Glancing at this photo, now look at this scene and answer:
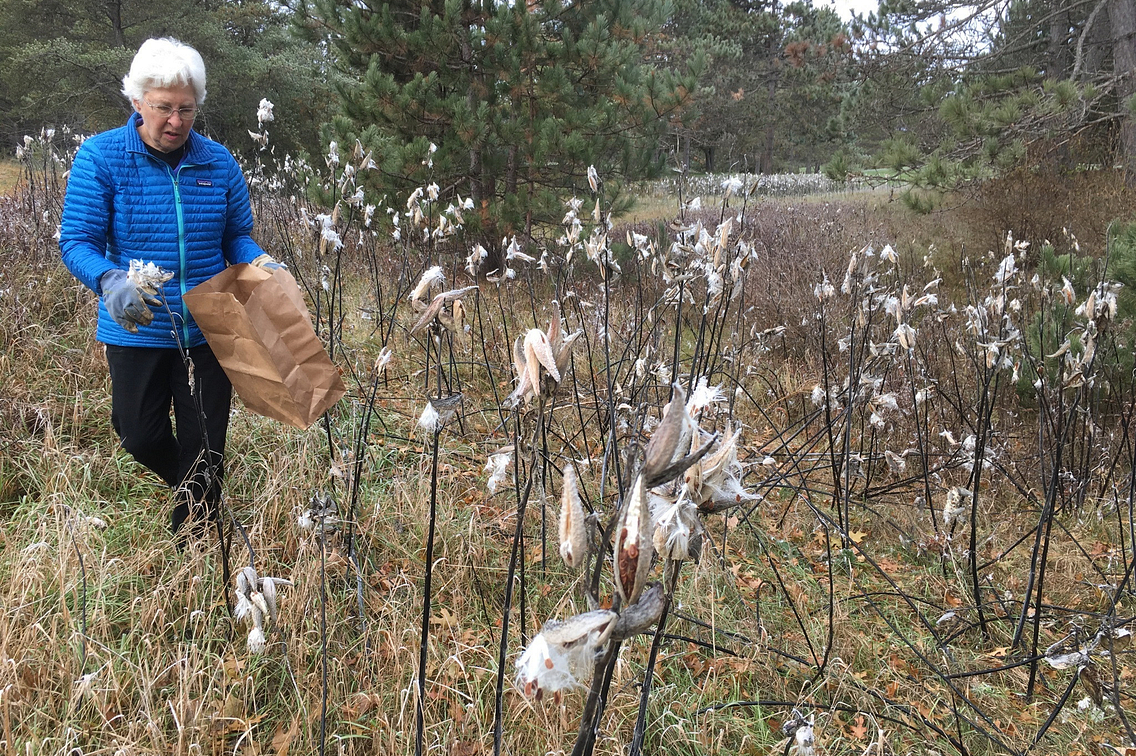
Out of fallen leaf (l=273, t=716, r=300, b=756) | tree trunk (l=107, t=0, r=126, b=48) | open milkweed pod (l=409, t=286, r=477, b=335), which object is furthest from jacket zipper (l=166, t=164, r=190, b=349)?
tree trunk (l=107, t=0, r=126, b=48)

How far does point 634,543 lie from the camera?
647mm

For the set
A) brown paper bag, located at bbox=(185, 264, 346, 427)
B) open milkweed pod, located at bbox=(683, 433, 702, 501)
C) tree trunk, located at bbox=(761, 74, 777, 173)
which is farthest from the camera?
tree trunk, located at bbox=(761, 74, 777, 173)

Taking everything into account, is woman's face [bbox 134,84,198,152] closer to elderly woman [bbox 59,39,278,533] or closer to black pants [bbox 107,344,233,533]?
elderly woman [bbox 59,39,278,533]

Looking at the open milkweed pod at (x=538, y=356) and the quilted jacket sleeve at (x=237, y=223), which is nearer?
the open milkweed pod at (x=538, y=356)

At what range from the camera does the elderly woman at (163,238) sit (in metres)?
1.96

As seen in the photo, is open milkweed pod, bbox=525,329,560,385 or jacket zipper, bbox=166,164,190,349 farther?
jacket zipper, bbox=166,164,190,349

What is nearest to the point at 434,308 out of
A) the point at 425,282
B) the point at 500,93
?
the point at 425,282

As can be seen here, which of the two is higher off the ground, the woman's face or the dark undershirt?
the woman's face

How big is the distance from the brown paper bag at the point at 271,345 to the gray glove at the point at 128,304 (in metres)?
0.19

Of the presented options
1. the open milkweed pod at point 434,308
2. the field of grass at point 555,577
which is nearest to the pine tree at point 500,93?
the field of grass at point 555,577

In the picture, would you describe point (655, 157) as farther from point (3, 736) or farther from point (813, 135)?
point (813, 135)

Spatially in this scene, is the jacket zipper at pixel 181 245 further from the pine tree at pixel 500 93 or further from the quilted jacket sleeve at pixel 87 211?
the pine tree at pixel 500 93

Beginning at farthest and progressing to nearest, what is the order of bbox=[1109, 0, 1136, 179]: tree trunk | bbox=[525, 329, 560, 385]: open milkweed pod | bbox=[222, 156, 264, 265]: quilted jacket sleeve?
bbox=[1109, 0, 1136, 179]: tree trunk → bbox=[222, 156, 264, 265]: quilted jacket sleeve → bbox=[525, 329, 560, 385]: open milkweed pod

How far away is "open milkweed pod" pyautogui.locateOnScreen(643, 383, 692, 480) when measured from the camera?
675mm
